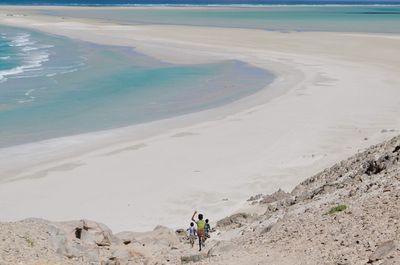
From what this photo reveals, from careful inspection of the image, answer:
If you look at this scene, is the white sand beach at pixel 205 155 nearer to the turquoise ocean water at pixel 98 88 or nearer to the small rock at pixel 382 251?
the turquoise ocean water at pixel 98 88

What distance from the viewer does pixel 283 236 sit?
1205cm

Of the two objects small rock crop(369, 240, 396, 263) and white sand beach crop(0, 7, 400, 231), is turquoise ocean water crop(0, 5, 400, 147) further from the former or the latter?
small rock crop(369, 240, 396, 263)

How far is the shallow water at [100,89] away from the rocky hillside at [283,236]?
47.7 ft

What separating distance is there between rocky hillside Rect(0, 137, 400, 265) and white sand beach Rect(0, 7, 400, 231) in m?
3.31

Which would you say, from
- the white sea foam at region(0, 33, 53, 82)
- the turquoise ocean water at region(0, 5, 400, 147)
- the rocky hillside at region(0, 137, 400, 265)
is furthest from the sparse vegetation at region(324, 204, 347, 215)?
the white sea foam at region(0, 33, 53, 82)

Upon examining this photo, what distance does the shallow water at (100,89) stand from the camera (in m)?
30.5

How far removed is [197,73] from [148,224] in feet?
97.6

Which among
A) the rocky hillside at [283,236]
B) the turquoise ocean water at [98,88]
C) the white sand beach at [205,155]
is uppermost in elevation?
the rocky hillside at [283,236]

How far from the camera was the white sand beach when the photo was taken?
18.9 metres

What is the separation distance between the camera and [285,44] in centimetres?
6712

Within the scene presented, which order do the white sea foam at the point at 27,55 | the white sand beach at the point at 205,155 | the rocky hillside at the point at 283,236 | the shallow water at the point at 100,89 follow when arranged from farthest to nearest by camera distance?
1. the white sea foam at the point at 27,55
2. the shallow water at the point at 100,89
3. the white sand beach at the point at 205,155
4. the rocky hillside at the point at 283,236

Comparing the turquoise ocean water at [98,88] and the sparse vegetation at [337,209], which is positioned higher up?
the sparse vegetation at [337,209]

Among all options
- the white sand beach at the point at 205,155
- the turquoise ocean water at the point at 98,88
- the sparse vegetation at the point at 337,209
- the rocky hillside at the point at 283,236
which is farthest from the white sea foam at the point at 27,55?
the sparse vegetation at the point at 337,209

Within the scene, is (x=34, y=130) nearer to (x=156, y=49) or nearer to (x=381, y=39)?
(x=156, y=49)
